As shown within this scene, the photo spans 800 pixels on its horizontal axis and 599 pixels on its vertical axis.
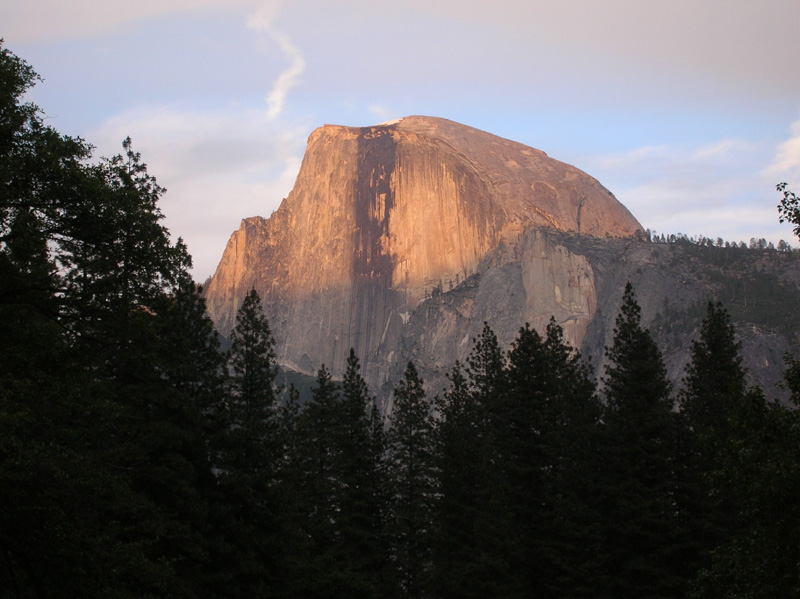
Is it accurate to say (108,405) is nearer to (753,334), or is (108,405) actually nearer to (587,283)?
(753,334)

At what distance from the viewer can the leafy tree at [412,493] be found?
134 feet

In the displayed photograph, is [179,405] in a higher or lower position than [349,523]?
higher

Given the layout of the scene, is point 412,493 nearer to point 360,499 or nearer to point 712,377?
point 360,499

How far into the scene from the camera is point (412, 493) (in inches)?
1652

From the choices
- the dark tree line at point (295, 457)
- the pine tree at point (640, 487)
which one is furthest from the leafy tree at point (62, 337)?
the pine tree at point (640, 487)

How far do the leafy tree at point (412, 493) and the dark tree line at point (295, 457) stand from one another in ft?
0.49

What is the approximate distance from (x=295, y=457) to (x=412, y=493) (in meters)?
6.11

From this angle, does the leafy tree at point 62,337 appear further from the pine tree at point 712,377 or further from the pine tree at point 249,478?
the pine tree at point 712,377

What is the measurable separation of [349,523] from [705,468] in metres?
16.5

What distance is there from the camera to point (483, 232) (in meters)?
197

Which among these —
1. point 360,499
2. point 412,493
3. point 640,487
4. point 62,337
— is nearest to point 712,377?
point 640,487

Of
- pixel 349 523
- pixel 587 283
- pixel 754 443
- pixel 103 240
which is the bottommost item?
pixel 349 523

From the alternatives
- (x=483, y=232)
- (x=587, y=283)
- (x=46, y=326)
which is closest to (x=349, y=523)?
(x=46, y=326)

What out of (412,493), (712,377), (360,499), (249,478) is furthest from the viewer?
(412,493)
